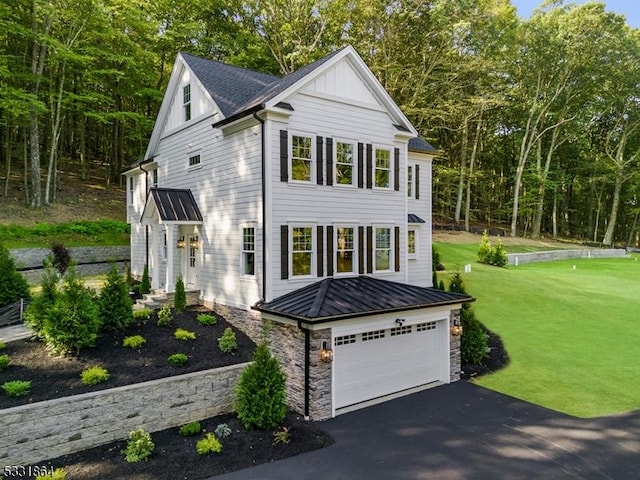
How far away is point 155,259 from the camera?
52.1 feet

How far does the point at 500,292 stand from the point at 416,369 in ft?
32.7

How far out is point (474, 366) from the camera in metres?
12.8

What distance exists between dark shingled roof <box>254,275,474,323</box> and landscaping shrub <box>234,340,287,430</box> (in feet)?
4.36

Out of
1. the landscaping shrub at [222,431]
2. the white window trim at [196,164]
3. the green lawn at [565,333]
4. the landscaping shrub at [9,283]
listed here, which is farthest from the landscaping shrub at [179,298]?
the green lawn at [565,333]

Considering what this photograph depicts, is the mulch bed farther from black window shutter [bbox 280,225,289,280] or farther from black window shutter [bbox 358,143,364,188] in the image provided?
black window shutter [bbox 358,143,364,188]

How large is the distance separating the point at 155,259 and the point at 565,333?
53.2 ft

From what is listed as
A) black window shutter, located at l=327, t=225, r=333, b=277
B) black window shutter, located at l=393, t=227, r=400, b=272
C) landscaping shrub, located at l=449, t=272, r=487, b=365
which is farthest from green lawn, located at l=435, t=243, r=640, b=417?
black window shutter, located at l=327, t=225, r=333, b=277

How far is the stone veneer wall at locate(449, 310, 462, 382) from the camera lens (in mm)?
11844

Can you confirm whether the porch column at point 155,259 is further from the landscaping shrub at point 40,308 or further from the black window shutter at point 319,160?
the black window shutter at point 319,160

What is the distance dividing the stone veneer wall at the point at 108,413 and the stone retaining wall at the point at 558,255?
2527 centimetres

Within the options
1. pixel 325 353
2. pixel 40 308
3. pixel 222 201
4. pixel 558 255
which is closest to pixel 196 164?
pixel 222 201

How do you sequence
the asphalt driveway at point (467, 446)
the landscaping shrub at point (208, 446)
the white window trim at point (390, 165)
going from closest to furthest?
the asphalt driveway at point (467, 446), the landscaping shrub at point (208, 446), the white window trim at point (390, 165)

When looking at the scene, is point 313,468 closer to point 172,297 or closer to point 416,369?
point 416,369

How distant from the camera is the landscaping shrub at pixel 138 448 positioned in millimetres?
7539
